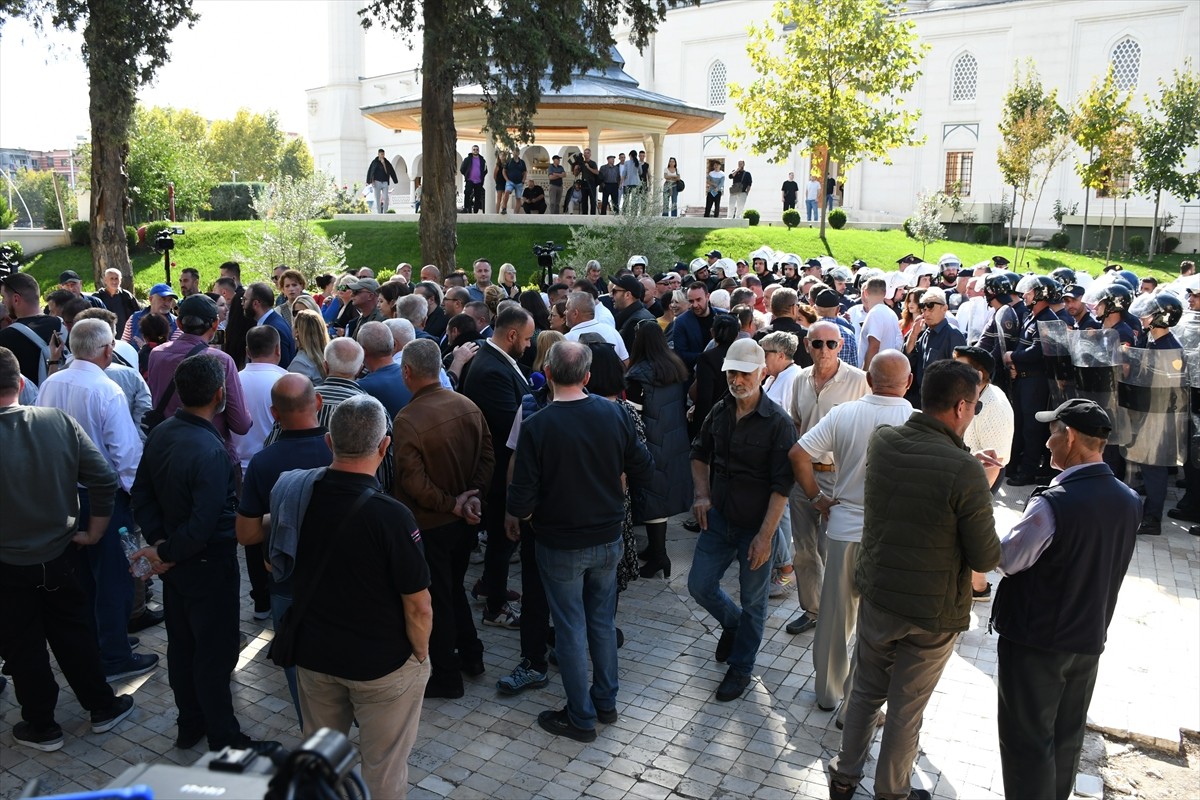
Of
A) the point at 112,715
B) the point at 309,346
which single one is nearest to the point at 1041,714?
the point at 112,715

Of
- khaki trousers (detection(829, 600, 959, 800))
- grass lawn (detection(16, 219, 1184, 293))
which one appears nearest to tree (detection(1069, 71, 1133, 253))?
grass lawn (detection(16, 219, 1184, 293))

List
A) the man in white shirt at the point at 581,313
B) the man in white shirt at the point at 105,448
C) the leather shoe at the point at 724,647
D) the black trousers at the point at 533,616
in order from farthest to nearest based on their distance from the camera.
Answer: the man in white shirt at the point at 581,313 < the leather shoe at the point at 724,647 < the black trousers at the point at 533,616 < the man in white shirt at the point at 105,448

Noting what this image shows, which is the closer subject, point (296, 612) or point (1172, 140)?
point (296, 612)

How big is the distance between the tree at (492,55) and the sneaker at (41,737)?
1005 centimetres

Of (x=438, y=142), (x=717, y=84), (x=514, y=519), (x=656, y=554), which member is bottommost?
(x=656, y=554)

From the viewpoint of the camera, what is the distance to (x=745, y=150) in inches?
1938

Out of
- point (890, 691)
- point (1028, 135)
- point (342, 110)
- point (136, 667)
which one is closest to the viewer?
point (890, 691)

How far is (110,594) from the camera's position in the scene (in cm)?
541

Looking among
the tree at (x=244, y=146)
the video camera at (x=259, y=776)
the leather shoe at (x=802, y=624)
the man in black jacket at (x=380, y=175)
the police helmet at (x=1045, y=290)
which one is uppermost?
the tree at (x=244, y=146)

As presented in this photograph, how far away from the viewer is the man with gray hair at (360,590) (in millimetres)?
3430

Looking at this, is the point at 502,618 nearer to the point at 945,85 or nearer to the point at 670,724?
the point at 670,724

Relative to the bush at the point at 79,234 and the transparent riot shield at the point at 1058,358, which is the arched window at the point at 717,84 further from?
the transparent riot shield at the point at 1058,358

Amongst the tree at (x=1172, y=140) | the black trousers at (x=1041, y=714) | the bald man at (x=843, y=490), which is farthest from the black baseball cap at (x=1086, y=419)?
the tree at (x=1172, y=140)

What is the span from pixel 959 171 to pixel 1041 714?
153ft
